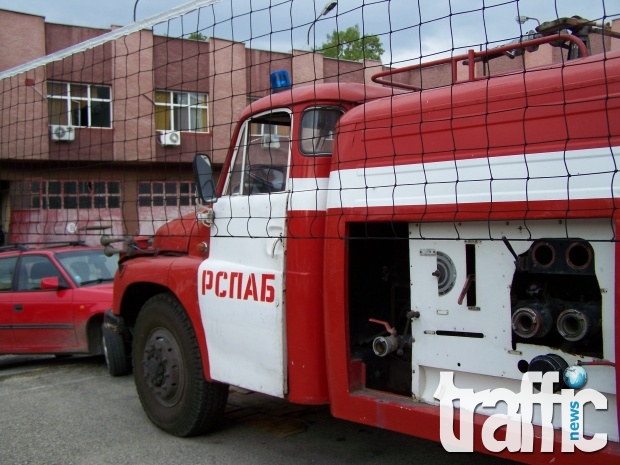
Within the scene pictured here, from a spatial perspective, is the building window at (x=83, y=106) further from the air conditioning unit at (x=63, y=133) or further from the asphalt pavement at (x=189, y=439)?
the asphalt pavement at (x=189, y=439)

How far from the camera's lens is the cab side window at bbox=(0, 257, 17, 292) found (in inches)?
311

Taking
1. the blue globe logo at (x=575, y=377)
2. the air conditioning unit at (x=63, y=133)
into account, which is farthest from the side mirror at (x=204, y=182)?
the air conditioning unit at (x=63, y=133)

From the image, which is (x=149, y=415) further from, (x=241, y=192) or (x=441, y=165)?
(x=441, y=165)

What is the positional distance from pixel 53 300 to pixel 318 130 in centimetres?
470

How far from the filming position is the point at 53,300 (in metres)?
7.51

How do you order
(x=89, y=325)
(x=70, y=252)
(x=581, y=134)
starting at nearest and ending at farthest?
(x=581, y=134) → (x=89, y=325) → (x=70, y=252)

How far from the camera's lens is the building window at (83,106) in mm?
21734

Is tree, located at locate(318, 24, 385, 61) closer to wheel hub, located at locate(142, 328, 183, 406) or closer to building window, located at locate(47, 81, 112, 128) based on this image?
wheel hub, located at locate(142, 328, 183, 406)

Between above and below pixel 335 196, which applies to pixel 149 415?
below

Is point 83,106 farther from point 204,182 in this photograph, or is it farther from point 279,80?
point 279,80

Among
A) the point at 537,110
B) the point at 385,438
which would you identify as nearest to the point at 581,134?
the point at 537,110

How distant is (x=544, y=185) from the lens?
9.77ft

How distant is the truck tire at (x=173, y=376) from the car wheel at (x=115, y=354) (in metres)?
1.65

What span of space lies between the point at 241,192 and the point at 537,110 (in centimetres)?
227
